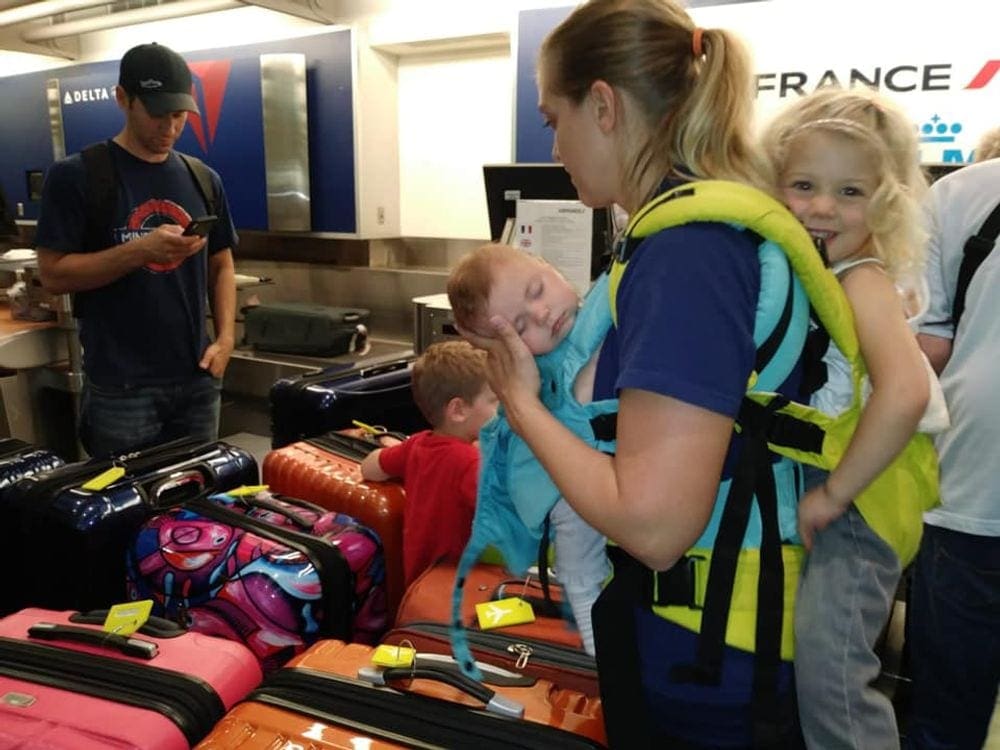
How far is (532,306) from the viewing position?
3.28 feet

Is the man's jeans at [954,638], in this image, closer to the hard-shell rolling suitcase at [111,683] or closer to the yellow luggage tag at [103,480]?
the hard-shell rolling suitcase at [111,683]

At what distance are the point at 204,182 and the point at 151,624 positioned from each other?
150 centimetres

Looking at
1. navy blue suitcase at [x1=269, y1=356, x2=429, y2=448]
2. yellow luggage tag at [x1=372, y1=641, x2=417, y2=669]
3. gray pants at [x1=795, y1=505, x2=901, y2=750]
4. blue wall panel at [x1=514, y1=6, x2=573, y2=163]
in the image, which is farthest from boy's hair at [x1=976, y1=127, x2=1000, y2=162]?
blue wall panel at [x1=514, y1=6, x2=573, y2=163]

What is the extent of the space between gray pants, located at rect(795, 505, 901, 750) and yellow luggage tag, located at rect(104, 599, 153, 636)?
113cm

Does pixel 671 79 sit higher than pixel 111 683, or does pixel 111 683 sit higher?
pixel 671 79

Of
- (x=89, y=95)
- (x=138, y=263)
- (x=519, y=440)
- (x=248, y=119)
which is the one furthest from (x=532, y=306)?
(x=89, y=95)

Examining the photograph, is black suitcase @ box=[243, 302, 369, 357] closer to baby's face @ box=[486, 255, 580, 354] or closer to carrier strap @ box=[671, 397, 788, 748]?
baby's face @ box=[486, 255, 580, 354]

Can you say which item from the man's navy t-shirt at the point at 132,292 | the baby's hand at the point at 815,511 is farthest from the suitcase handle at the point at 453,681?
the man's navy t-shirt at the point at 132,292

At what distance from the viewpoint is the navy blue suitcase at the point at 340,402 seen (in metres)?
2.56

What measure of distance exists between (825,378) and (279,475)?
1.69m

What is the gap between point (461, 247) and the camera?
483 centimetres

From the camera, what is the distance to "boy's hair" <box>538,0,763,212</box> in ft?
2.59

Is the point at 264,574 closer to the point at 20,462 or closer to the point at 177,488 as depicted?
the point at 177,488

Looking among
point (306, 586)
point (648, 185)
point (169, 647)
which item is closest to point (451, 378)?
point (306, 586)
